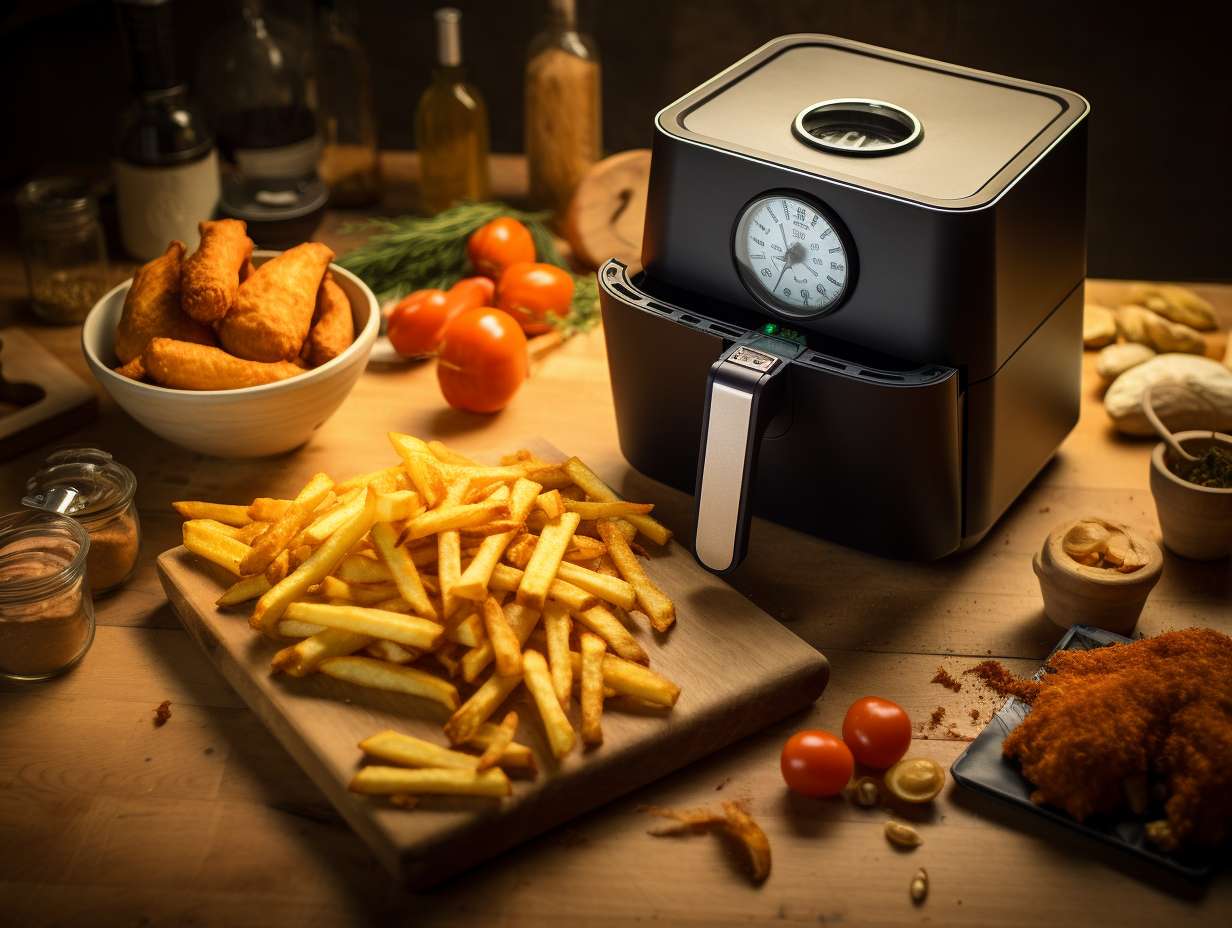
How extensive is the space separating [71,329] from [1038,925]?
2096 mm

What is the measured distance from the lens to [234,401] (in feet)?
6.89

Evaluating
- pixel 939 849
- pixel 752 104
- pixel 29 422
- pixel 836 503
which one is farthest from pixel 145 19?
pixel 939 849

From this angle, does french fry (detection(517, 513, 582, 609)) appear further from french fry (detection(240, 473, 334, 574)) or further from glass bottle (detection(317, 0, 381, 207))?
glass bottle (detection(317, 0, 381, 207))

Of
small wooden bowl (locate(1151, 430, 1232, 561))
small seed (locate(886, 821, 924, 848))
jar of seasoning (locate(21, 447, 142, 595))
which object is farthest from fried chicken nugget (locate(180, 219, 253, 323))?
small wooden bowl (locate(1151, 430, 1232, 561))

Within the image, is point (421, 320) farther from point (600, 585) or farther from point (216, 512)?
point (600, 585)

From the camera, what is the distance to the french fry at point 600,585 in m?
1.81

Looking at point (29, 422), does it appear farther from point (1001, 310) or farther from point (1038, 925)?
point (1038, 925)

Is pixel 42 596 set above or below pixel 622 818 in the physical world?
above

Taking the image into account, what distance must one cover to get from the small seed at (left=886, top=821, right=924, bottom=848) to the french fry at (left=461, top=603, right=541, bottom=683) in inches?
20.2

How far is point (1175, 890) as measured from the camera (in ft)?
5.15

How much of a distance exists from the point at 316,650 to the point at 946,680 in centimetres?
86


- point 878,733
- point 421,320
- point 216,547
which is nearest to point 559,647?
point 878,733

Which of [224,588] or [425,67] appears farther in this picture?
[425,67]

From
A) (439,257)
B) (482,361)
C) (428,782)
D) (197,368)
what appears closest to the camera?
(428,782)
